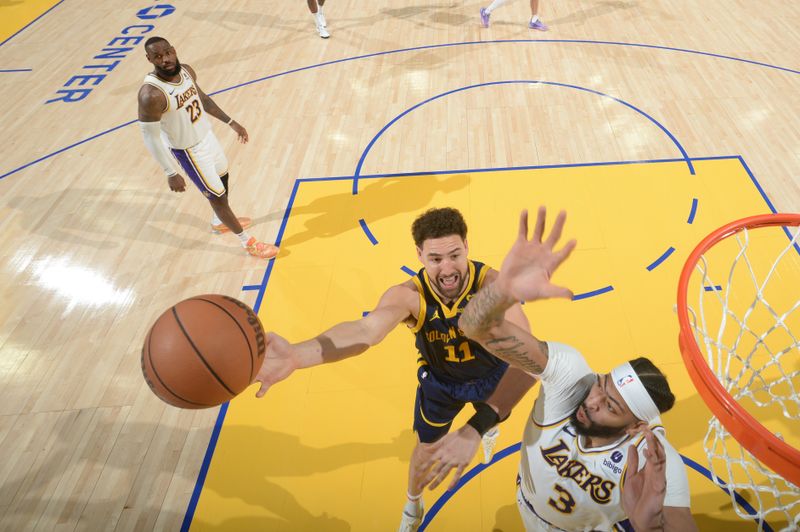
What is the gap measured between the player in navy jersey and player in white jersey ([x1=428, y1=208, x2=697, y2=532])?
300 millimetres

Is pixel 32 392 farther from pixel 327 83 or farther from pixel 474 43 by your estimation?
pixel 474 43

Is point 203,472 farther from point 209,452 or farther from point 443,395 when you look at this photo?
point 443,395

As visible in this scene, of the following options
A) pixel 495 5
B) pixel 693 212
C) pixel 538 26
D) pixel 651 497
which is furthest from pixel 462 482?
pixel 495 5

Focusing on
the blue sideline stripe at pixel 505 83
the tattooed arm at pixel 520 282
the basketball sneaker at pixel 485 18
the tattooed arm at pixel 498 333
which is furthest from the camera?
the basketball sneaker at pixel 485 18

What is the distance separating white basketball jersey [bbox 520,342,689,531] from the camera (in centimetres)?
214

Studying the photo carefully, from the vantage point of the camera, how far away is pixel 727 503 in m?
3.08

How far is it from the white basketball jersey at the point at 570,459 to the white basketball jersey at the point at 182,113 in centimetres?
335

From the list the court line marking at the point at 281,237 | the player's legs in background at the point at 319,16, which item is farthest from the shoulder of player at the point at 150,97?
the player's legs in background at the point at 319,16

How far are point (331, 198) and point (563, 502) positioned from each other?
382cm

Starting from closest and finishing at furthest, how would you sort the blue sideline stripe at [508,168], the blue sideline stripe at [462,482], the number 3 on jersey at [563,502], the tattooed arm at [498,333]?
the tattooed arm at [498,333] → the number 3 on jersey at [563,502] → the blue sideline stripe at [462,482] → the blue sideline stripe at [508,168]

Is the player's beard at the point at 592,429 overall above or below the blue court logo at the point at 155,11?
above

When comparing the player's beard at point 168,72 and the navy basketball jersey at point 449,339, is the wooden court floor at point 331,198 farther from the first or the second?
the player's beard at point 168,72

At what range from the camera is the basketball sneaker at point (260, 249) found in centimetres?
487

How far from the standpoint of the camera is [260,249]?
16.0 feet
